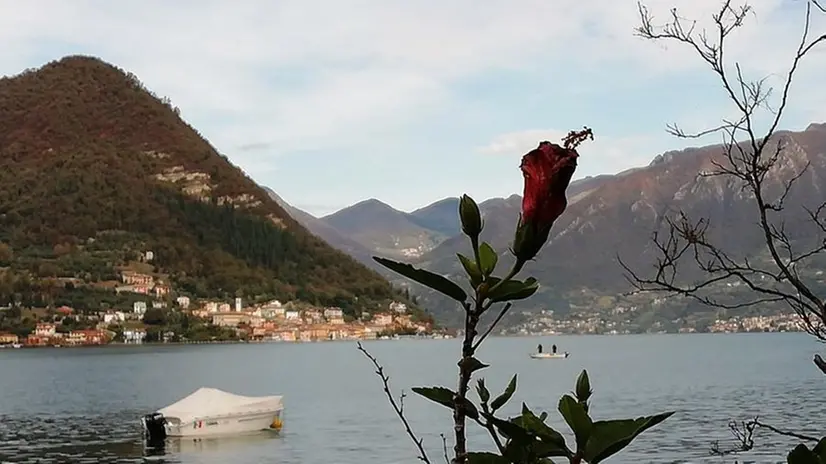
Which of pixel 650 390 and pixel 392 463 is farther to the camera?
pixel 650 390

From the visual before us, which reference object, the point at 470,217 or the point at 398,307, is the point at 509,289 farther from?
the point at 398,307

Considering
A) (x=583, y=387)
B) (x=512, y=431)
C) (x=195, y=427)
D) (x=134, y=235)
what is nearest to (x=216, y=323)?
(x=134, y=235)

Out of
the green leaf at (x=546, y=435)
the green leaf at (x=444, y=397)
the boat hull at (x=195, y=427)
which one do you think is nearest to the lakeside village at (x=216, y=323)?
the boat hull at (x=195, y=427)

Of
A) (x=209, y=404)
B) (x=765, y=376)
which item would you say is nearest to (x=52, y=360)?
(x=765, y=376)

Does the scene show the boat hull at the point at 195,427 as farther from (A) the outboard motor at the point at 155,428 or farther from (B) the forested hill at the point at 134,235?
(B) the forested hill at the point at 134,235

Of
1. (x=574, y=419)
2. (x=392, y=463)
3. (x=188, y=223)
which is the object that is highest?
(x=188, y=223)

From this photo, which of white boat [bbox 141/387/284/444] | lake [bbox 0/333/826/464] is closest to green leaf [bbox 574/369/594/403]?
lake [bbox 0/333/826/464]

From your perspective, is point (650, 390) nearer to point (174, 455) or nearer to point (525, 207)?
point (174, 455)
